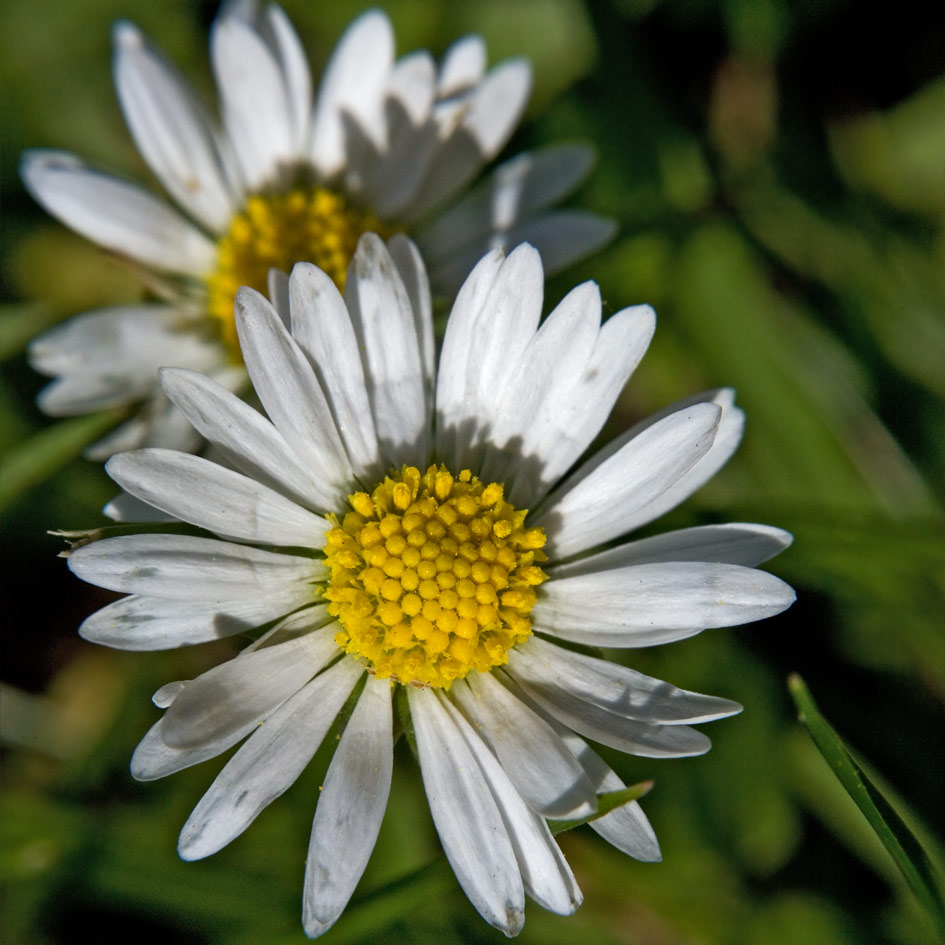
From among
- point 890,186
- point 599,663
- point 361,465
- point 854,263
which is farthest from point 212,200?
point 890,186

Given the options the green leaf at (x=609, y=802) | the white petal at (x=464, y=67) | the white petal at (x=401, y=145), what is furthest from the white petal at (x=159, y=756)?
the white petal at (x=464, y=67)

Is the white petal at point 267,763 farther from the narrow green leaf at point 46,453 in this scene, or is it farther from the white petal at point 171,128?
the white petal at point 171,128

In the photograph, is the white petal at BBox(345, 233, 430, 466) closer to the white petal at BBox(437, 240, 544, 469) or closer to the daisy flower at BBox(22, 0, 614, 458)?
the white petal at BBox(437, 240, 544, 469)

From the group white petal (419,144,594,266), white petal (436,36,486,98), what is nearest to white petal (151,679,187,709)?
white petal (419,144,594,266)

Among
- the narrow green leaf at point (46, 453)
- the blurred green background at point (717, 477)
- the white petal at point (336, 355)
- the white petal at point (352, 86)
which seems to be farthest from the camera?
the blurred green background at point (717, 477)

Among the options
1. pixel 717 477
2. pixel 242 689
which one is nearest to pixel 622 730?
pixel 242 689

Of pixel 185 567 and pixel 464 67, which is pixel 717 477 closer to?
pixel 464 67
